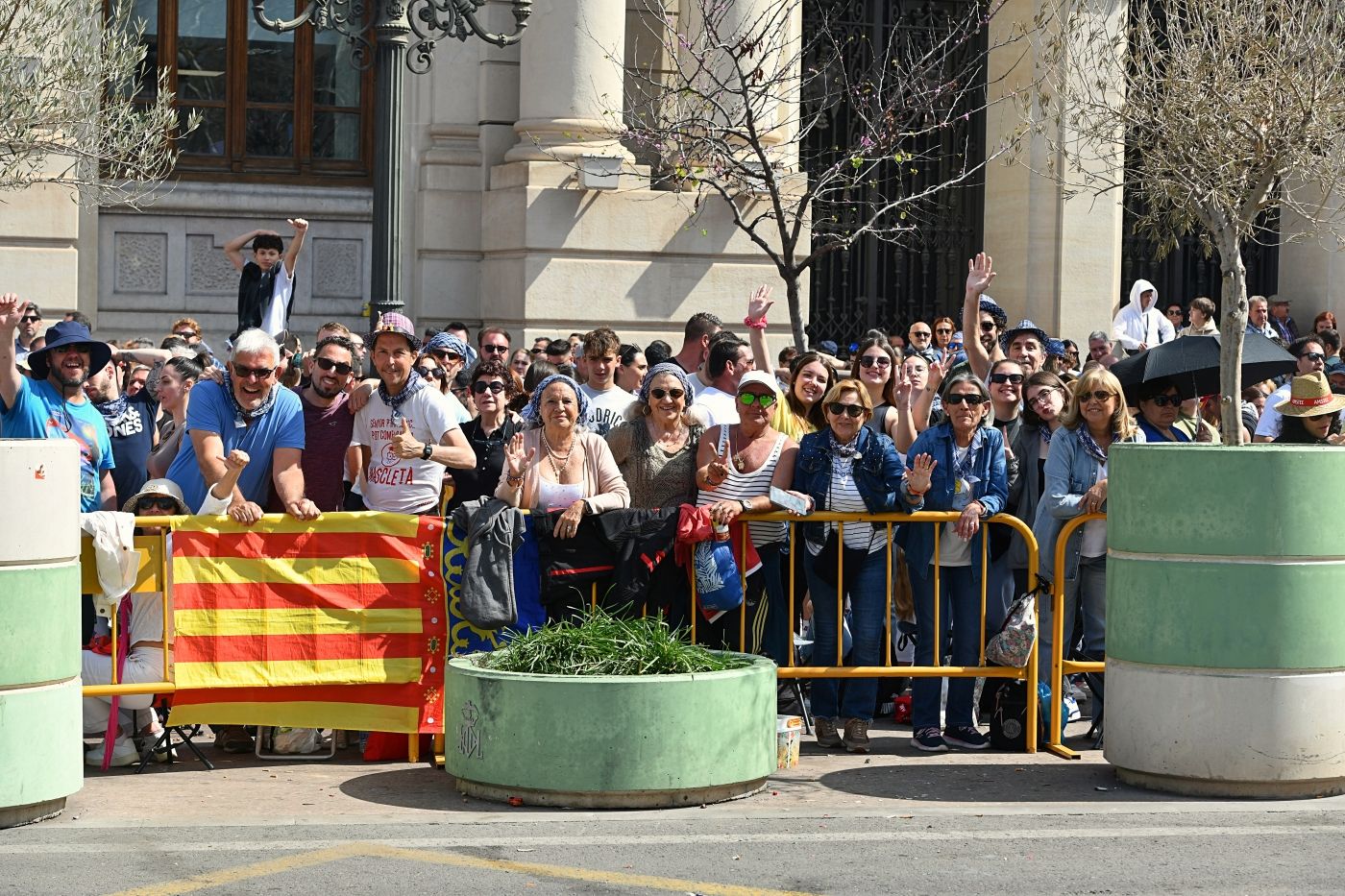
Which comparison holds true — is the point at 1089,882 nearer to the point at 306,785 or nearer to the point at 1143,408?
the point at 306,785

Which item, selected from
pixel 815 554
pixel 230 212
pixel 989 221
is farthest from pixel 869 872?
pixel 989 221

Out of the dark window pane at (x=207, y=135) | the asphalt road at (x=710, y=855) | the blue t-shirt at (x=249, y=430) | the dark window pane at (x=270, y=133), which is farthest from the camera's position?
the dark window pane at (x=270, y=133)

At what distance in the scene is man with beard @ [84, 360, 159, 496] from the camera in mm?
10562

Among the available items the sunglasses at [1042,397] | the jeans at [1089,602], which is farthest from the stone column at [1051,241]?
the jeans at [1089,602]

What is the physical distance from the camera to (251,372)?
9094 mm

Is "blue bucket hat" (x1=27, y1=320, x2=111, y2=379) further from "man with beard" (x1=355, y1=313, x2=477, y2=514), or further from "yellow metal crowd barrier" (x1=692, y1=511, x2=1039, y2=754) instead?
"yellow metal crowd barrier" (x1=692, y1=511, x2=1039, y2=754)

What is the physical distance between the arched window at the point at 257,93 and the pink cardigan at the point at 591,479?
12.2 meters

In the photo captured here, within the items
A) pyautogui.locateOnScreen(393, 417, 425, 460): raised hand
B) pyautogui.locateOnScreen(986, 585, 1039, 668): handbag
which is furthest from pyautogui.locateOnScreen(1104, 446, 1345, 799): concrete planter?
pyautogui.locateOnScreen(393, 417, 425, 460): raised hand

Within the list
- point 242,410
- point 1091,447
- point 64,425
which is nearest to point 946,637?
point 1091,447

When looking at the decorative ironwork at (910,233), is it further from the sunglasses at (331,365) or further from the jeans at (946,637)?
the jeans at (946,637)

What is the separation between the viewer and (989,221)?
73.6ft

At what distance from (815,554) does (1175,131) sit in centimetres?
939

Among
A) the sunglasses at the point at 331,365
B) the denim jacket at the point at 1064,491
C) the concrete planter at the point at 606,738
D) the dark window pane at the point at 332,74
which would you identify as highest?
the dark window pane at the point at 332,74

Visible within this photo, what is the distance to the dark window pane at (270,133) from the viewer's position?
20.7m
